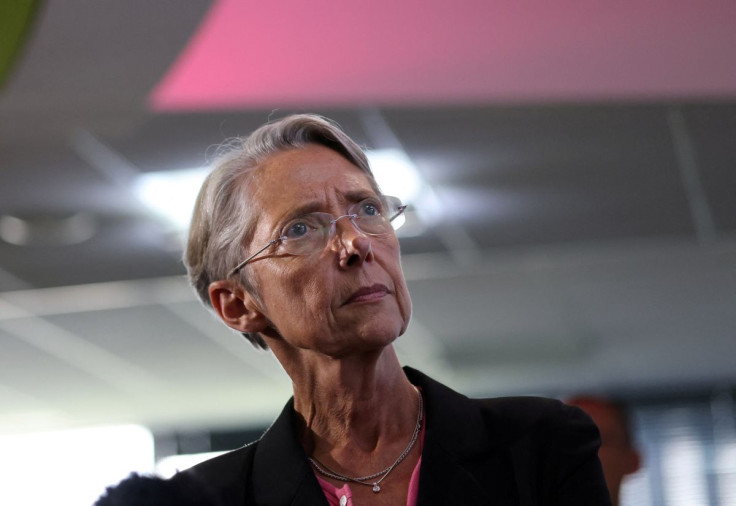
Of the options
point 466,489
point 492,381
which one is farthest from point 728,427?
point 466,489

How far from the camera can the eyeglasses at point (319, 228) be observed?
152 cm

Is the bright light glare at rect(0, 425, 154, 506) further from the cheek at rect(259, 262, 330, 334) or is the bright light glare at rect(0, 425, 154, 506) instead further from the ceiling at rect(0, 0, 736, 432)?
the cheek at rect(259, 262, 330, 334)

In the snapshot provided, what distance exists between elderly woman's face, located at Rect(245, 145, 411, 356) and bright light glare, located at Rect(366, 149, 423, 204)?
288 centimetres

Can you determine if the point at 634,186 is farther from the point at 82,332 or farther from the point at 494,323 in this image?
the point at 82,332

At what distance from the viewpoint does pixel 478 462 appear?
1.47 meters

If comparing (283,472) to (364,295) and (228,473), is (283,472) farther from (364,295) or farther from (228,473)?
(364,295)

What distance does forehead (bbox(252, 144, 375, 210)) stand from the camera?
61.8 inches

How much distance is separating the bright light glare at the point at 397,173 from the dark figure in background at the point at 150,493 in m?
3.21

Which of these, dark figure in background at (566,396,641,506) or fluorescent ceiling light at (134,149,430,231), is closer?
dark figure in background at (566,396,641,506)

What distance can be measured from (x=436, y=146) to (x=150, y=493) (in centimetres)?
341

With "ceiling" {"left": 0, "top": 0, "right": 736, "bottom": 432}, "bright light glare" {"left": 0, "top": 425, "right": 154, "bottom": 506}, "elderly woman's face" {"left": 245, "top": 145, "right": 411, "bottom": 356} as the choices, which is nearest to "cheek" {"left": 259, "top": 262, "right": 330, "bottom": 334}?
→ "elderly woman's face" {"left": 245, "top": 145, "right": 411, "bottom": 356}

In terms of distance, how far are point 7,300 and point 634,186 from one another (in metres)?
3.75

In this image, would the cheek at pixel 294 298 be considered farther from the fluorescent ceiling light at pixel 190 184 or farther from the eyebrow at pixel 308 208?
the fluorescent ceiling light at pixel 190 184

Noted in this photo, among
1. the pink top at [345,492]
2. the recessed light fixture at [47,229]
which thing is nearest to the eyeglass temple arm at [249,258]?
the pink top at [345,492]
